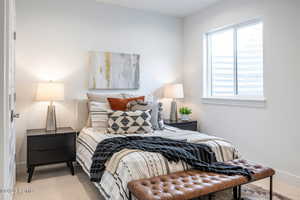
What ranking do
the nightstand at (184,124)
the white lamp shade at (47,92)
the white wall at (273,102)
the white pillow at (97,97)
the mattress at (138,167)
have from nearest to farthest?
the mattress at (138,167)
the white wall at (273,102)
the white lamp shade at (47,92)
the white pillow at (97,97)
the nightstand at (184,124)

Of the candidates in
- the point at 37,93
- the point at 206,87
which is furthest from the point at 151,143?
the point at 206,87

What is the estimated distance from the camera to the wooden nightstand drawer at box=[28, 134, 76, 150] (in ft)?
9.19

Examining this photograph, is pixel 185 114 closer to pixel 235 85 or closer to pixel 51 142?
pixel 235 85

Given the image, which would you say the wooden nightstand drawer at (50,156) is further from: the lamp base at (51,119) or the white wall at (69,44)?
the white wall at (69,44)

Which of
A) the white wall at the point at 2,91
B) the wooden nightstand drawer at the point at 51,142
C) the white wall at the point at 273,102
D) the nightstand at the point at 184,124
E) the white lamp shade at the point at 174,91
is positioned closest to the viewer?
the white wall at the point at 2,91

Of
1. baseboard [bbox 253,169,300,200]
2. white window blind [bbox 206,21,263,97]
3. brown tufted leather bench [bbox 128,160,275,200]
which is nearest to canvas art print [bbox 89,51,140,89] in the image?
white window blind [bbox 206,21,263,97]

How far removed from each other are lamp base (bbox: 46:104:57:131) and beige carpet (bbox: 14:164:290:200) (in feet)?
A: 2.07

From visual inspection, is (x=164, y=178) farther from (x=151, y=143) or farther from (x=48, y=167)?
(x=48, y=167)

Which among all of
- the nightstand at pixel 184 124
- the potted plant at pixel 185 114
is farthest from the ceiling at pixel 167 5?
the nightstand at pixel 184 124

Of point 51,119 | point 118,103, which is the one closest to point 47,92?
point 51,119

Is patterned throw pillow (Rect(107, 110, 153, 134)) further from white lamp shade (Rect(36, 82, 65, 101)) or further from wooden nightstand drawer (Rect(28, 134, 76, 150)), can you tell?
white lamp shade (Rect(36, 82, 65, 101))

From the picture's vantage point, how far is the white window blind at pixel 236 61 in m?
3.19

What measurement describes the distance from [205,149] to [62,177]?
6.38 feet

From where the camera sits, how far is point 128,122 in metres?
2.83
